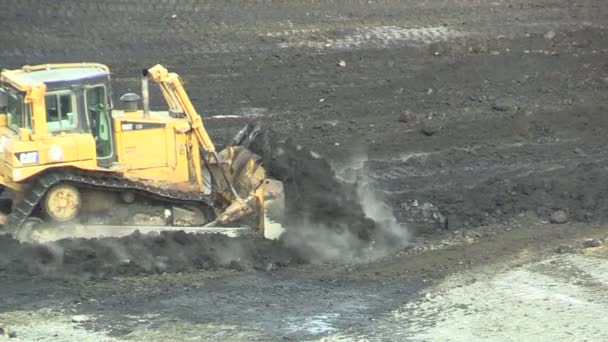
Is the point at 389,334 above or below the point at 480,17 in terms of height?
below

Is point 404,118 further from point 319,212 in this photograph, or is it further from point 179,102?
point 179,102

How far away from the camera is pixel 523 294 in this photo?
37.1ft

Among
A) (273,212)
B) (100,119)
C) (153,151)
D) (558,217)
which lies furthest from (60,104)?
(558,217)

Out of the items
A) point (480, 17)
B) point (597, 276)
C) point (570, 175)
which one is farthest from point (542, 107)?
point (597, 276)

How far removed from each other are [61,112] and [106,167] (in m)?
0.83

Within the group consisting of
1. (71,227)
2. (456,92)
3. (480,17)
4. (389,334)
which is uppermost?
(480,17)

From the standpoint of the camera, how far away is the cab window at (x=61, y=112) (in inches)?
479

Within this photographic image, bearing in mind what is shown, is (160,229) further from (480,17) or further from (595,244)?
(480,17)

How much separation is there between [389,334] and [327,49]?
449 inches

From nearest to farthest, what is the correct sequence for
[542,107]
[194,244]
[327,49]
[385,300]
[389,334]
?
[389,334] < [385,300] < [194,244] < [542,107] < [327,49]

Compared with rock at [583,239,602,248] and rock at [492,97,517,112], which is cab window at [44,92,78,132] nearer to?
rock at [583,239,602,248]

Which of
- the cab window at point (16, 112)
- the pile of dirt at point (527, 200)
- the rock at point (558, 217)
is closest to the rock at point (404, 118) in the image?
the pile of dirt at point (527, 200)

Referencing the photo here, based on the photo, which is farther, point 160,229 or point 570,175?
point 570,175

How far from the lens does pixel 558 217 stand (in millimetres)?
13758
